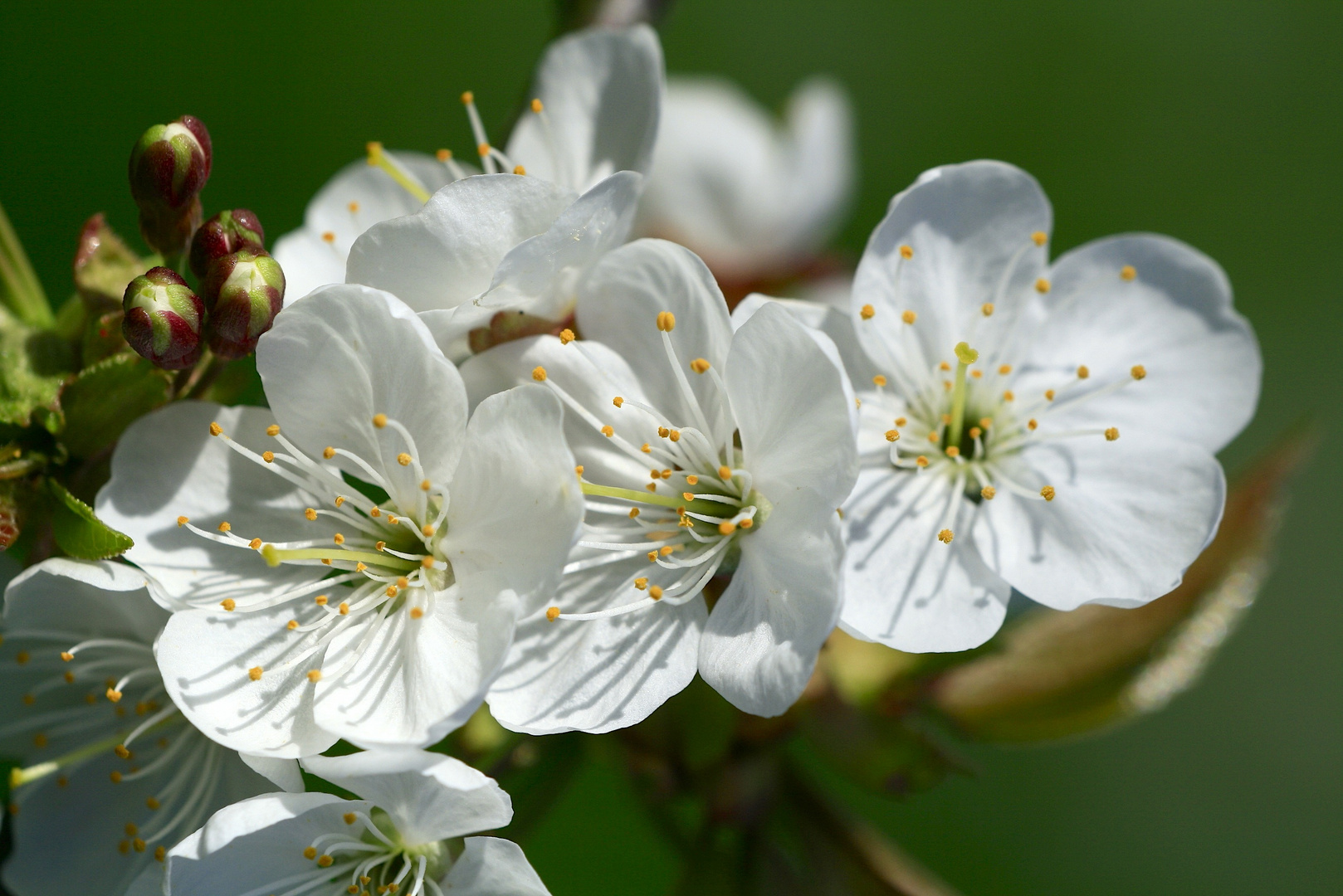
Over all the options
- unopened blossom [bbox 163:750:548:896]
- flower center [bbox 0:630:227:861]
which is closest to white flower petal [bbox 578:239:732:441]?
unopened blossom [bbox 163:750:548:896]

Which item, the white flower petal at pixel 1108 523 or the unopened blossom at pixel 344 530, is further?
the white flower petal at pixel 1108 523

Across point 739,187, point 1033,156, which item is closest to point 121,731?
point 739,187

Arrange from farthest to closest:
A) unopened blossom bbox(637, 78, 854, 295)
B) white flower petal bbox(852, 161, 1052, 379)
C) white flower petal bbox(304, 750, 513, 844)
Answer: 1. unopened blossom bbox(637, 78, 854, 295)
2. white flower petal bbox(852, 161, 1052, 379)
3. white flower petal bbox(304, 750, 513, 844)

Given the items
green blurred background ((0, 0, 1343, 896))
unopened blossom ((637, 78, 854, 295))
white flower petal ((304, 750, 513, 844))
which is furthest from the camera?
green blurred background ((0, 0, 1343, 896))

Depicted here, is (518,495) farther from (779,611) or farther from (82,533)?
(82,533)

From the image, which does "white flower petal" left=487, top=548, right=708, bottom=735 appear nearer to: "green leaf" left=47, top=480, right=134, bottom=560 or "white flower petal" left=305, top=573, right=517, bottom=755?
"white flower petal" left=305, top=573, right=517, bottom=755

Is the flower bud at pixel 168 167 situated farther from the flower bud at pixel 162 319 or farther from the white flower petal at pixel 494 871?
the white flower petal at pixel 494 871

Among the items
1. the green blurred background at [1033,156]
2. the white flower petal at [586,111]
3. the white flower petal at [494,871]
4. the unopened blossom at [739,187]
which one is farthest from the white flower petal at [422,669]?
the green blurred background at [1033,156]

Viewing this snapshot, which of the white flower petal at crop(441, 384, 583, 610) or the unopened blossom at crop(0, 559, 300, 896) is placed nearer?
the white flower petal at crop(441, 384, 583, 610)
